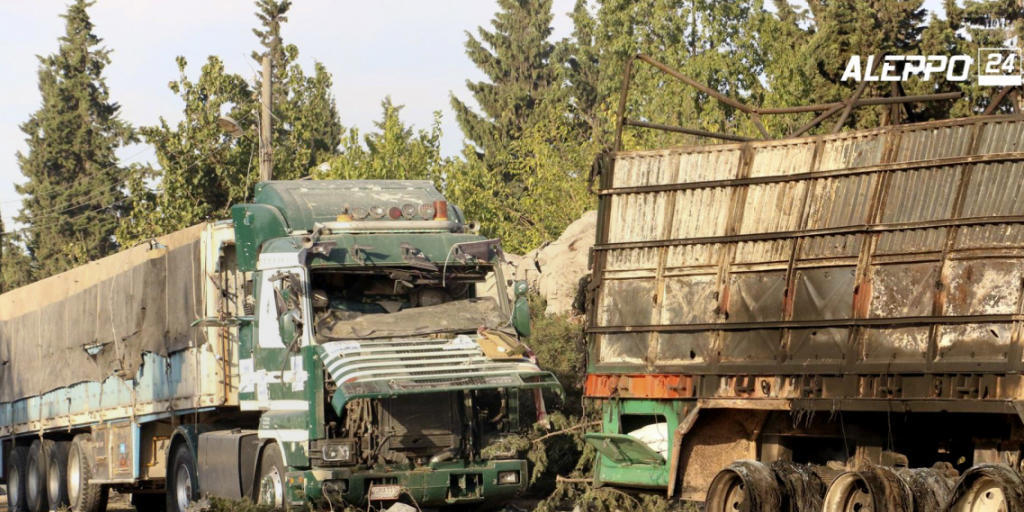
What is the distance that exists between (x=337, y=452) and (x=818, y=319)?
5.01 m

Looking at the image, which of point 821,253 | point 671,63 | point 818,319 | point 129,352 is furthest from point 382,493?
point 671,63

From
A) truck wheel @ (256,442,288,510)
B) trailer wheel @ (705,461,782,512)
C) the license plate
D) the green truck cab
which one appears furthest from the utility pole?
trailer wheel @ (705,461,782,512)

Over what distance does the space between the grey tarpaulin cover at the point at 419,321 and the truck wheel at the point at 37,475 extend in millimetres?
9371

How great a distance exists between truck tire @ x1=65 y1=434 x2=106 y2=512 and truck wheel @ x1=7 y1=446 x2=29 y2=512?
9.45 ft

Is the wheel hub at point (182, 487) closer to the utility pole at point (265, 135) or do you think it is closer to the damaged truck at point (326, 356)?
the damaged truck at point (326, 356)

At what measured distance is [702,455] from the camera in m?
13.1

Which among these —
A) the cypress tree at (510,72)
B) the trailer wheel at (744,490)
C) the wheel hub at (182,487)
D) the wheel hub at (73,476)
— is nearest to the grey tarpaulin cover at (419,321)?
the wheel hub at (182,487)

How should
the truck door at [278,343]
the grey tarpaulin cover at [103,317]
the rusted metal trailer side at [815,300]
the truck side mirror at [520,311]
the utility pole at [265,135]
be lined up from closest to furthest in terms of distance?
the rusted metal trailer side at [815,300]
the truck door at [278,343]
the truck side mirror at [520,311]
the grey tarpaulin cover at [103,317]
the utility pole at [265,135]

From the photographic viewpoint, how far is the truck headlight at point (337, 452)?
13.9 metres

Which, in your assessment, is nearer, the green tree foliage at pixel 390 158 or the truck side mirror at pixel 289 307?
the truck side mirror at pixel 289 307

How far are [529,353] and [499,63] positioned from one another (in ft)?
189

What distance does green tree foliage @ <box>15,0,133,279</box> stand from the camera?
183ft

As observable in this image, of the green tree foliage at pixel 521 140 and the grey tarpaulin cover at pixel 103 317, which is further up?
the green tree foliage at pixel 521 140

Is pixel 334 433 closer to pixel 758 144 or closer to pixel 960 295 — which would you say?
pixel 758 144
